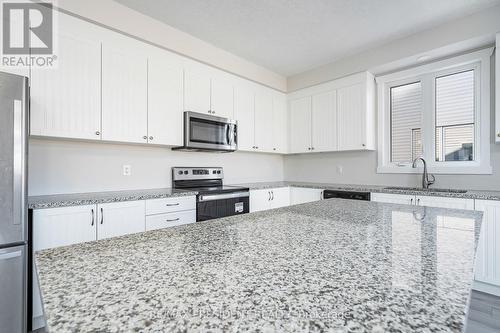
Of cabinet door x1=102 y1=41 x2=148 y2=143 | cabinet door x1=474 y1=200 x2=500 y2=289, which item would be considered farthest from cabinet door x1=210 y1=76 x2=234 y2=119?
cabinet door x1=474 y1=200 x2=500 y2=289

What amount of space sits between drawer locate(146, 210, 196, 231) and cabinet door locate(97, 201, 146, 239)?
2.4 inches

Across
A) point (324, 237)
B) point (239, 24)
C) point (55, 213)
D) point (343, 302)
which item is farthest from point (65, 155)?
point (343, 302)

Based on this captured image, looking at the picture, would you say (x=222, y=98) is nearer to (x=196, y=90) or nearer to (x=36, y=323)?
(x=196, y=90)

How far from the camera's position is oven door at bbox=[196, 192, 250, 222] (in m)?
2.59

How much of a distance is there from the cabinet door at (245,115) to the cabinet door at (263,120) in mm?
88

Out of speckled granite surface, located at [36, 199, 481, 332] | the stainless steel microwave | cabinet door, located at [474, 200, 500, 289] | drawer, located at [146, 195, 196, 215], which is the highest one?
the stainless steel microwave

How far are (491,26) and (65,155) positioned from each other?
4171mm

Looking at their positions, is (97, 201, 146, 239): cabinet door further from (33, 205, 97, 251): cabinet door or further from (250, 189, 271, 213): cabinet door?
(250, 189, 271, 213): cabinet door

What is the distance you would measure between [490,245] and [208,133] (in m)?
2.93

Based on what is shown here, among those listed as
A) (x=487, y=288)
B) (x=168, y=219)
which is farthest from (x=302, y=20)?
(x=487, y=288)

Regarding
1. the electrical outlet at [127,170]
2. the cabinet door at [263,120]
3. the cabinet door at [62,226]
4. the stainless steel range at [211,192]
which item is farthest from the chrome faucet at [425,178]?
the cabinet door at [62,226]

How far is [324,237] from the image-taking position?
88cm

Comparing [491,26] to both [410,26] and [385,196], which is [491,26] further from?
[385,196]

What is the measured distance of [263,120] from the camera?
3.79 m
